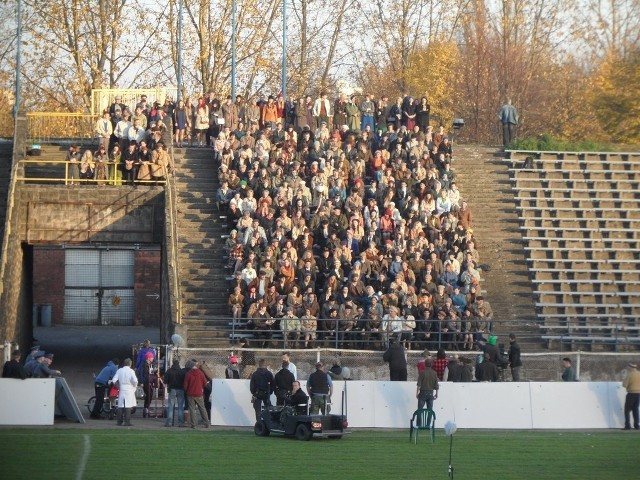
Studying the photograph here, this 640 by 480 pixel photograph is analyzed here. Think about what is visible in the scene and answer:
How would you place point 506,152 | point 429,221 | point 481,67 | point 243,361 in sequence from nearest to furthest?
point 243,361 → point 429,221 → point 506,152 → point 481,67

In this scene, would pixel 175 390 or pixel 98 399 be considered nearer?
pixel 175 390

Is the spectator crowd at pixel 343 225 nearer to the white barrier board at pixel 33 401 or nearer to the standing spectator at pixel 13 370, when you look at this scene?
the white barrier board at pixel 33 401

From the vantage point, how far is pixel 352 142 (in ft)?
129

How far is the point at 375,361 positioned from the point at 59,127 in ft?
61.3

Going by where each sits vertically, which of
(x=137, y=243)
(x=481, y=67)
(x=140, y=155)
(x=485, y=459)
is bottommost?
(x=485, y=459)

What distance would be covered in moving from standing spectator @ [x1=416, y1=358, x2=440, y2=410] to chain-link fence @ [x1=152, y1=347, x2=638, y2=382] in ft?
16.7

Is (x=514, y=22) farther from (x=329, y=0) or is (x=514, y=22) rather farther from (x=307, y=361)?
(x=307, y=361)

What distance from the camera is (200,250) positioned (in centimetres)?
3678

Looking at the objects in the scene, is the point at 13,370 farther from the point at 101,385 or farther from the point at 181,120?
the point at 181,120

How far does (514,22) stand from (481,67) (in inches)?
113

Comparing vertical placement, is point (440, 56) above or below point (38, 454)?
above

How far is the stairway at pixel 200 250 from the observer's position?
3409 cm

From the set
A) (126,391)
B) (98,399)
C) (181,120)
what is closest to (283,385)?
(126,391)

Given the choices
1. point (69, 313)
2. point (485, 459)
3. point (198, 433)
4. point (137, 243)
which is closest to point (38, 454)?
point (198, 433)
